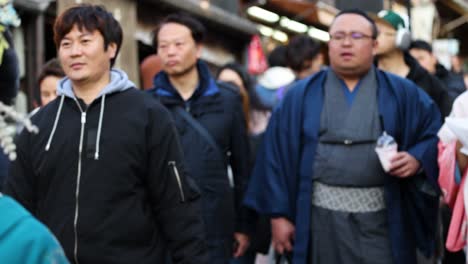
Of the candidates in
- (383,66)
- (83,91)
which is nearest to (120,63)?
(383,66)

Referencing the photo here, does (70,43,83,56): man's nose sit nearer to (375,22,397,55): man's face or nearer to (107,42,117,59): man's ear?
(107,42,117,59): man's ear

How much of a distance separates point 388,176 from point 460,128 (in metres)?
0.73

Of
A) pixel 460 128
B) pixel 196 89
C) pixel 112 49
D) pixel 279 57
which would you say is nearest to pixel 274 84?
pixel 279 57

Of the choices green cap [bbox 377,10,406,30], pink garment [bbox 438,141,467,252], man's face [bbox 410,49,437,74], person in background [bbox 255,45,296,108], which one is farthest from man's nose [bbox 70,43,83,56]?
man's face [bbox 410,49,437,74]

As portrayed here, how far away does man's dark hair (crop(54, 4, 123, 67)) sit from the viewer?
401 cm

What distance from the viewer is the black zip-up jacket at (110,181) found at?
151 inches

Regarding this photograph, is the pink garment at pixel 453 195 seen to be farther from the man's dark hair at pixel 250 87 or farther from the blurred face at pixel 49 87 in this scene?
the man's dark hair at pixel 250 87

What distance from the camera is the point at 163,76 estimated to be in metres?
5.96

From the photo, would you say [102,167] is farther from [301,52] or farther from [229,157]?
[301,52]

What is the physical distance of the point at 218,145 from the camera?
5.83m

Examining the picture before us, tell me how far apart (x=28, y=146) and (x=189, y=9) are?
945cm

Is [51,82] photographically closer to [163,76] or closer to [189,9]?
[163,76]

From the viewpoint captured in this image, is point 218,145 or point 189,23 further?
point 189,23

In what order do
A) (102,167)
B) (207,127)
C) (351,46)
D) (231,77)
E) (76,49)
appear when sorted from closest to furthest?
(102,167)
(76,49)
(351,46)
(207,127)
(231,77)
